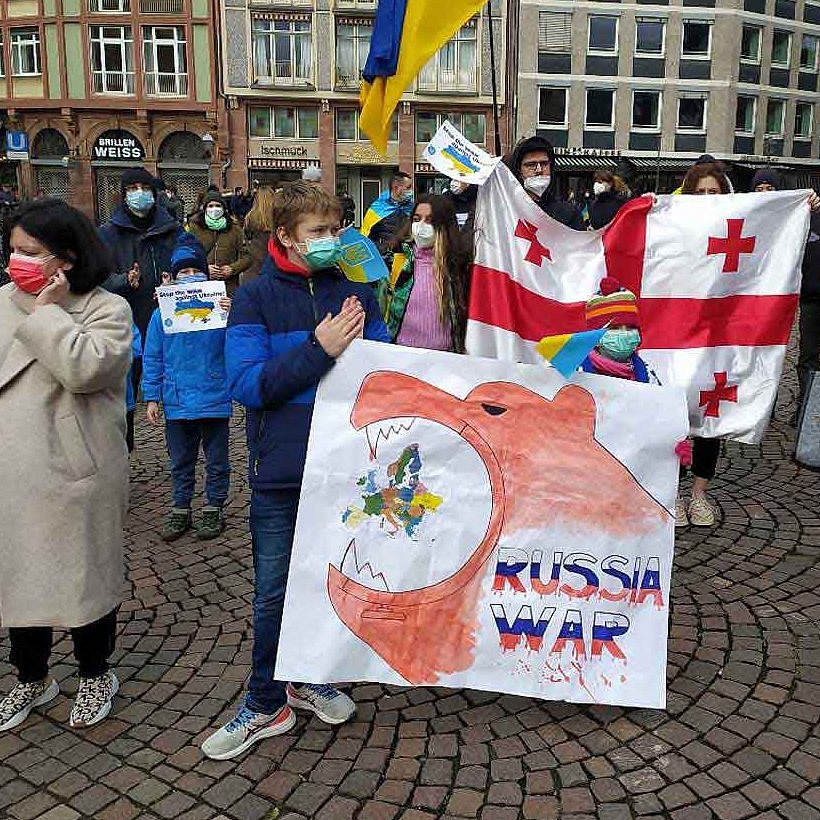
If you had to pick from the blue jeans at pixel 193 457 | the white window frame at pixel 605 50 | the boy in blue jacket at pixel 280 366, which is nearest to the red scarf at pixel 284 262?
the boy in blue jacket at pixel 280 366

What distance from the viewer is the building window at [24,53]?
35656 mm

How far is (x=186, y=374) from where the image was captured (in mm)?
5031

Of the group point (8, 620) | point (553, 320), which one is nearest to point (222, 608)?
point (8, 620)

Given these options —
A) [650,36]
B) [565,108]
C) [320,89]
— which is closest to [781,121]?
[650,36]

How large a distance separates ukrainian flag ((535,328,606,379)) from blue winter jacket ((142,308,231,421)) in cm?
259

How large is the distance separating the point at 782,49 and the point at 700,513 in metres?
42.4

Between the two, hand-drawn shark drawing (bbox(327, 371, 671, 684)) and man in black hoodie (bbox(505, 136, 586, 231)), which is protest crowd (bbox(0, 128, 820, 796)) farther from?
man in black hoodie (bbox(505, 136, 586, 231))

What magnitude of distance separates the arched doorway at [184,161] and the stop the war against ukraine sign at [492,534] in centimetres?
3456

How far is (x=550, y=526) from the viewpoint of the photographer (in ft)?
10.1

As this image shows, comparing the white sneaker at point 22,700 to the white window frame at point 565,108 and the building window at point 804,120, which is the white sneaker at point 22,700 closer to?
the white window frame at point 565,108

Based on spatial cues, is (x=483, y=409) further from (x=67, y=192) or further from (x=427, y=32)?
(x=67, y=192)

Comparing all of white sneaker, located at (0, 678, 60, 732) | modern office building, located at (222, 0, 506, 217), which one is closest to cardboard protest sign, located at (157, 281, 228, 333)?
white sneaker, located at (0, 678, 60, 732)

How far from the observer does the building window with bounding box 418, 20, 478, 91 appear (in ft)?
114

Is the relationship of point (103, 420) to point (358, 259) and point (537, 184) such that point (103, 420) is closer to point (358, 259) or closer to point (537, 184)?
point (358, 259)
